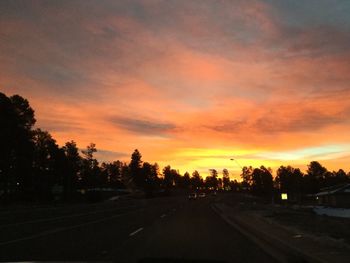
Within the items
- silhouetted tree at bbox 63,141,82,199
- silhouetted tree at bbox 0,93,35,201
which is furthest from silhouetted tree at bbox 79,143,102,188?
silhouetted tree at bbox 0,93,35,201

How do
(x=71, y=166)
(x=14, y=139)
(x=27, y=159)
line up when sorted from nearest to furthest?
(x=14, y=139) < (x=27, y=159) < (x=71, y=166)

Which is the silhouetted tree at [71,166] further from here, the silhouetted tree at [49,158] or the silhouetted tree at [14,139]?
the silhouetted tree at [14,139]

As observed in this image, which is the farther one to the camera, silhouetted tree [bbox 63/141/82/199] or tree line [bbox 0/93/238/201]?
silhouetted tree [bbox 63/141/82/199]

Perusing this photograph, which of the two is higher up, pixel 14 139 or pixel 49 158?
pixel 49 158

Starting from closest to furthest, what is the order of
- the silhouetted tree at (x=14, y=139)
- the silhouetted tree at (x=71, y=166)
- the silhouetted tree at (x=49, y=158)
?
the silhouetted tree at (x=14, y=139) < the silhouetted tree at (x=49, y=158) < the silhouetted tree at (x=71, y=166)

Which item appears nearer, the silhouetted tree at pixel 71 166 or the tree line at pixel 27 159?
the tree line at pixel 27 159

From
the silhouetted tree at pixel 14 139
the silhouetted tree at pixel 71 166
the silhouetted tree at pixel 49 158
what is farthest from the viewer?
the silhouetted tree at pixel 71 166

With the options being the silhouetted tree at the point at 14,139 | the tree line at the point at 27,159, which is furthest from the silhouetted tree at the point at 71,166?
the silhouetted tree at the point at 14,139

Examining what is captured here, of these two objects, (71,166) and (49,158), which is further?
(71,166)

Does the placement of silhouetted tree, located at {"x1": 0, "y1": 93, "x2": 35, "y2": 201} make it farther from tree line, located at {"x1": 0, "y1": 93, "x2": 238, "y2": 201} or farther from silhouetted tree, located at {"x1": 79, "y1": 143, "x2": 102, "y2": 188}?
silhouetted tree, located at {"x1": 79, "y1": 143, "x2": 102, "y2": 188}

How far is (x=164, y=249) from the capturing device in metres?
15.1

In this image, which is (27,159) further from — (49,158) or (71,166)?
(71,166)

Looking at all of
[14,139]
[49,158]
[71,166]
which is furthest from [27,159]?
[71,166]

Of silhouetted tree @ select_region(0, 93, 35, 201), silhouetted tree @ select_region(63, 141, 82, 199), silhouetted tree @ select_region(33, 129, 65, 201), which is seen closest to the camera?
silhouetted tree @ select_region(0, 93, 35, 201)
